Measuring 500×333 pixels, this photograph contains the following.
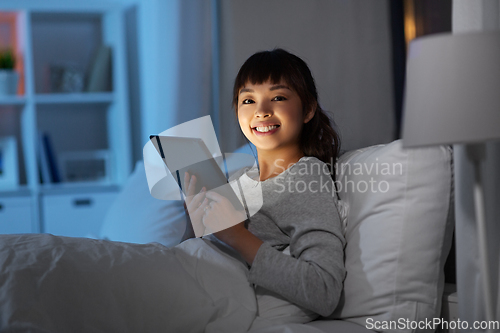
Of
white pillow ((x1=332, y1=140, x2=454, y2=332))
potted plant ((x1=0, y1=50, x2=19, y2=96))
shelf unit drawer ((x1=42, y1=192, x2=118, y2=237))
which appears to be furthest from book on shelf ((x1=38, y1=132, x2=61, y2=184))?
white pillow ((x1=332, y1=140, x2=454, y2=332))

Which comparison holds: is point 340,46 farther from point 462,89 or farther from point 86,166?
point 86,166

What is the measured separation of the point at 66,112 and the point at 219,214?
2.09 meters

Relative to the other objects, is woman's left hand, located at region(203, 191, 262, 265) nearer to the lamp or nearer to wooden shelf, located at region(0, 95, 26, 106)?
the lamp

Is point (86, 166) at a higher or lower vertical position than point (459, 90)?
lower

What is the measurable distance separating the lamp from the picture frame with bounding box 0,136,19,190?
7.82 feet

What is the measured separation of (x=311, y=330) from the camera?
30.2 inches

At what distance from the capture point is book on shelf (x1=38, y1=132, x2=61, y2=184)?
240 cm

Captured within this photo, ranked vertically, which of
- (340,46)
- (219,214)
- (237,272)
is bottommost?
(237,272)

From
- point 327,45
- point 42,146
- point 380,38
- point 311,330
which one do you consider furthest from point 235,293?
point 42,146

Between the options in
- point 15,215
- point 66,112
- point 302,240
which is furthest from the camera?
point 66,112

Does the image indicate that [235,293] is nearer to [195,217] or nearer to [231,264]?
[231,264]

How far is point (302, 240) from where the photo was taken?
866 millimetres

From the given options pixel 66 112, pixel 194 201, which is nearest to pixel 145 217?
pixel 194 201

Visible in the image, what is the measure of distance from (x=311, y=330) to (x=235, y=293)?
0.17m
